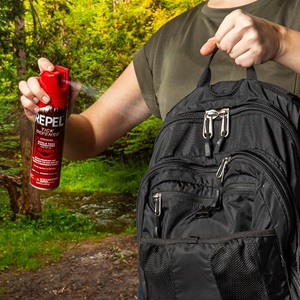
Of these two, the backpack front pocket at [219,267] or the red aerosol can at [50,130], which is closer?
the backpack front pocket at [219,267]

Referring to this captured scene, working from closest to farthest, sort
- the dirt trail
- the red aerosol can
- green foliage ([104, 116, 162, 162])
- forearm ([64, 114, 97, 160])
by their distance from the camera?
the red aerosol can → forearm ([64, 114, 97, 160]) → the dirt trail → green foliage ([104, 116, 162, 162])

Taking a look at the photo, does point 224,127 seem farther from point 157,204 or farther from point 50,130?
point 50,130

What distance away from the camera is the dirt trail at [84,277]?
2621 millimetres

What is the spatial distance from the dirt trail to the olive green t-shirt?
180cm

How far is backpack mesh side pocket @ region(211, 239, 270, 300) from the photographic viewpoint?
70 centimetres

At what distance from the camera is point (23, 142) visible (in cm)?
291

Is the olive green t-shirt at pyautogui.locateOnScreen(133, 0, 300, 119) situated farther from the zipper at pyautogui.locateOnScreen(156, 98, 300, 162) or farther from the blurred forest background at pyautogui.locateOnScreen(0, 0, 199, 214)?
the blurred forest background at pyautogui.locateOnScreen(0, 0, 199, 214)

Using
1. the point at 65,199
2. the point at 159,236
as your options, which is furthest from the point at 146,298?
the point at 65,199

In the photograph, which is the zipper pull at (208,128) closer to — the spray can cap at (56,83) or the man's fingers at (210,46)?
the man's fingers at (210,46)

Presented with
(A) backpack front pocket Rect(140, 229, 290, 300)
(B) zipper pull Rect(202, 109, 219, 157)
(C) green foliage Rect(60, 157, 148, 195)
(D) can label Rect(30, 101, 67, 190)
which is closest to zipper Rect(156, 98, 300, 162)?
(B) zipper pull Rect(202, 109, 219, 157)

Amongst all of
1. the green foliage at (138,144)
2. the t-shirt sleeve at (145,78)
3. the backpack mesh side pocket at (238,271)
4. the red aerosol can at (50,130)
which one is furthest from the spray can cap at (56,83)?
the green foliage at (138,144)

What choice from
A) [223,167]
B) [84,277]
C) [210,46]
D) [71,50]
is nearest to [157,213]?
[223,167]

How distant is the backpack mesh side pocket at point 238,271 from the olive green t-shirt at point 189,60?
242 millimetres

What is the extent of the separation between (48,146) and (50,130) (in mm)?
37
